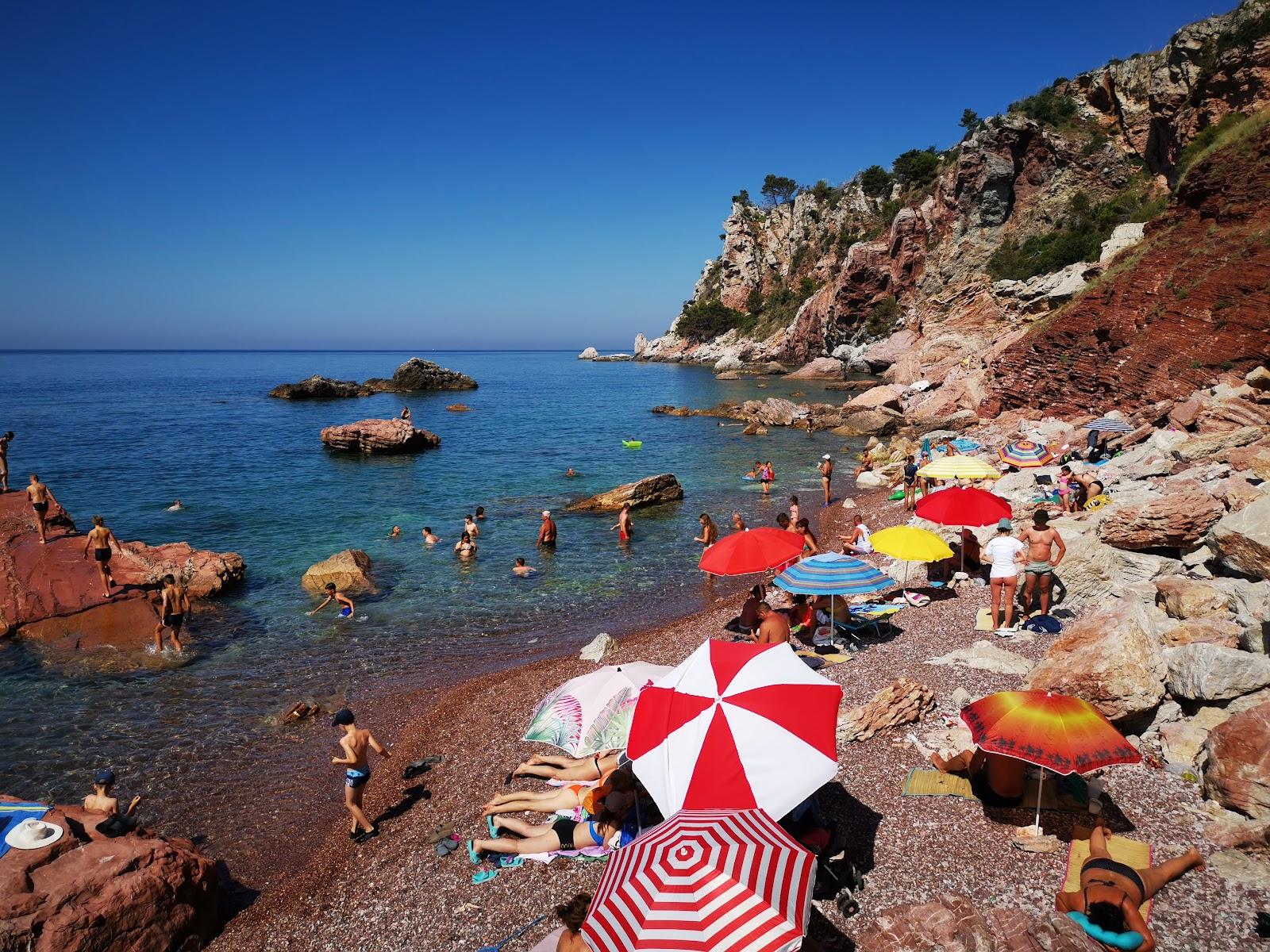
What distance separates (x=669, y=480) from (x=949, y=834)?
2000 cm

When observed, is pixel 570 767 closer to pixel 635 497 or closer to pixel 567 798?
pixel 567 798

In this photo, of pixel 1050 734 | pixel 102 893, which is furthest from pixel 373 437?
pixel 1050 734

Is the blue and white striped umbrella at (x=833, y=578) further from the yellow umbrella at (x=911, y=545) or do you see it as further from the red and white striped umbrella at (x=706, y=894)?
the red and white striped umbrella at (x=706, y=894)

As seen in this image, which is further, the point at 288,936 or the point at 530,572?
the point at 530,572

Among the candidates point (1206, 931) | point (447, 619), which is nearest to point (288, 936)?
point (1206, 931)

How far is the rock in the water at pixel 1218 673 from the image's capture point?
272 inches

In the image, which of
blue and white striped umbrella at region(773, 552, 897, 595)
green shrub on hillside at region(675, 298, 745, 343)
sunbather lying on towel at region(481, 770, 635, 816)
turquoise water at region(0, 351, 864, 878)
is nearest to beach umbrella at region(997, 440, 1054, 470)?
turquoise water at region(0, 351, 864, 878)

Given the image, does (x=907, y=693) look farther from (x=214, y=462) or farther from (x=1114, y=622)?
(x=214, y=462)

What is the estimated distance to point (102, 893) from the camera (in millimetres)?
6223

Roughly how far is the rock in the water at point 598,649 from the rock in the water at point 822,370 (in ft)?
223

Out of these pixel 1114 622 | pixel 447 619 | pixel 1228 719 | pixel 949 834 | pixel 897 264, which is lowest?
pixel 447 619

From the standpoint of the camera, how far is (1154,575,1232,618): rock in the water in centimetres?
875

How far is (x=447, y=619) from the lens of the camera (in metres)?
15.8

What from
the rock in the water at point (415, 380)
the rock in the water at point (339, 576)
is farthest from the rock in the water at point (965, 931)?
the rock in the water at point (415, 380)
